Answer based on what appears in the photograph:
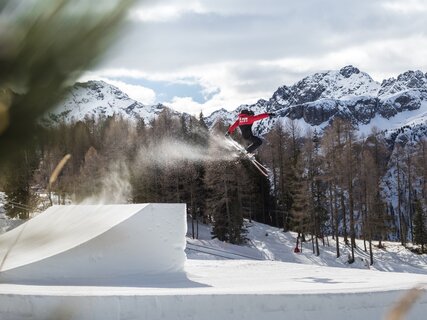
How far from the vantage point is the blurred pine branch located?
44.3 inches

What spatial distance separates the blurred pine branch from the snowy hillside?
27523mm

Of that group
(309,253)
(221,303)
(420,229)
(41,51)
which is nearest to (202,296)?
(221,303)

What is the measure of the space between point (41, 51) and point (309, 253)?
35749 millimetres

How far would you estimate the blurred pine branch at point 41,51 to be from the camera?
1126 mm

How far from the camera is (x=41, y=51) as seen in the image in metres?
1.16

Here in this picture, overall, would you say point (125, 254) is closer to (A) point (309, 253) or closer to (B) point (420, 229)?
(A) point (309, 253)

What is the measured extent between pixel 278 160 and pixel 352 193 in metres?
13.3

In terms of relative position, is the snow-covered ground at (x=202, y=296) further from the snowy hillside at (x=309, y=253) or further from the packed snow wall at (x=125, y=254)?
the snowy hillside at (x=309, y=253)

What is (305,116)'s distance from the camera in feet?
590

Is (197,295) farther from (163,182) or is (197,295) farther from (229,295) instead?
(163,182)

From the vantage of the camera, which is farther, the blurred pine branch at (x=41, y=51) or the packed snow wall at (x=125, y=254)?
the packed snow wall at (x=125, y=254)

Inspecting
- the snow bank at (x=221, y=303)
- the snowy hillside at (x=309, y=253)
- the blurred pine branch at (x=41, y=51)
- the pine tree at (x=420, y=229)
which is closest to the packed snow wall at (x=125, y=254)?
the snow bank at (x=221, y=303)

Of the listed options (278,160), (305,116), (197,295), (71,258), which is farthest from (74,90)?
(305,116)

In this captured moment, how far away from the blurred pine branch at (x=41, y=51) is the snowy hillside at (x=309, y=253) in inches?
1084
